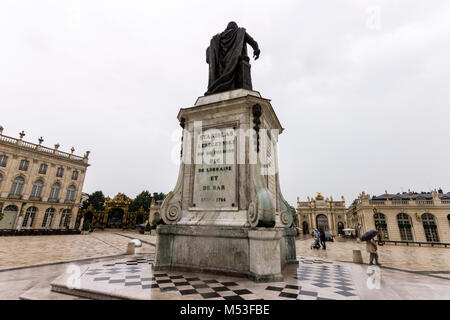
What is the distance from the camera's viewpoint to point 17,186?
33969 mm

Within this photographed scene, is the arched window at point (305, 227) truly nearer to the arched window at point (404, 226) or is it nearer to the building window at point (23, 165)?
the arched window at point (404, 226)

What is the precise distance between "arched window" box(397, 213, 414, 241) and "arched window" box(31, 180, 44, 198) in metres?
62.5

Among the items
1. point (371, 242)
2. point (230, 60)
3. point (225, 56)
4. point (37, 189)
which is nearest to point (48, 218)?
point (37, 189)

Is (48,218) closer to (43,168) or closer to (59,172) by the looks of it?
(59,172)

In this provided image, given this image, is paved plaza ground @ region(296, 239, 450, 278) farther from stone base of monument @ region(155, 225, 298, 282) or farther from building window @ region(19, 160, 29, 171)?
building window @ region(19, 160, 29, 171)

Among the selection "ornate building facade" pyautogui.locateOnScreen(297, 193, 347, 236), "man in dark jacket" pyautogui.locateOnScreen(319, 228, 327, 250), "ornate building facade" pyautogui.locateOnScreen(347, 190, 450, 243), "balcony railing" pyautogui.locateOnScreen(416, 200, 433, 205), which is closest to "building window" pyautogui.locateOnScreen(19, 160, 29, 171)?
"man in dark jacket" pyautogui.locateOnScreen(319, 228, 327, 250)

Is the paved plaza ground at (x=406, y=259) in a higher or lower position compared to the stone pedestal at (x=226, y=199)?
lower

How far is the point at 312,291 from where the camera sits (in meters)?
3.74

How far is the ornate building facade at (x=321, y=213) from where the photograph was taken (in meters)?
55.6

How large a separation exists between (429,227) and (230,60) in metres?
45.6

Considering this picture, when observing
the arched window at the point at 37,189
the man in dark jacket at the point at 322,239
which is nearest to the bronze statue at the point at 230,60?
the man in dark jacket at the point at 322,239

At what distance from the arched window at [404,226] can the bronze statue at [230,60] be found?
42206 millimetres

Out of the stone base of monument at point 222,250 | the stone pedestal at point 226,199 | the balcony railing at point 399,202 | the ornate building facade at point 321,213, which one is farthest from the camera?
the ornate building facade at point 321,213

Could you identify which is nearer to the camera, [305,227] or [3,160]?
[3,160]
